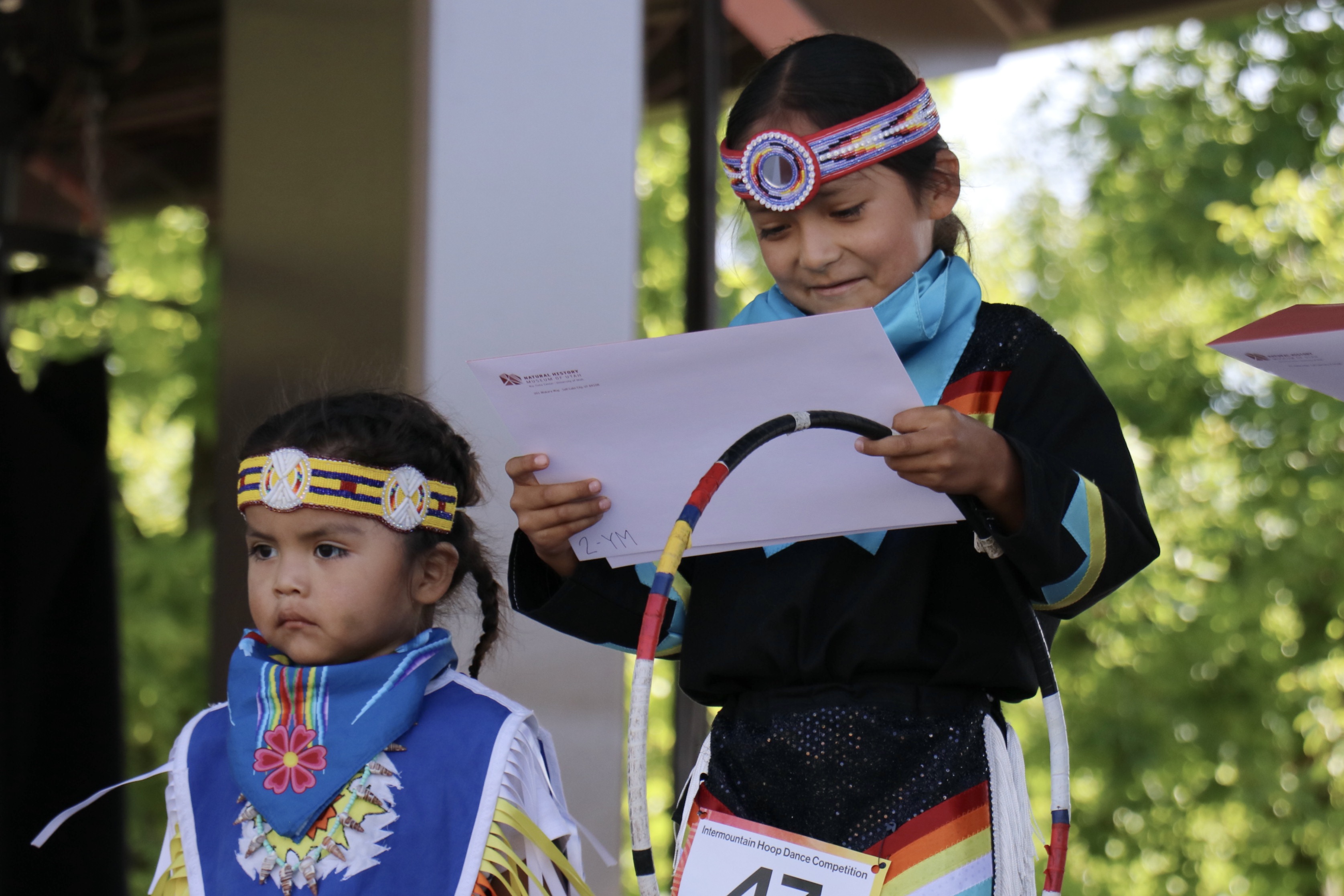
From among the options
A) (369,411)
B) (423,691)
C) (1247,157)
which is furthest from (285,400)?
(1247,157)

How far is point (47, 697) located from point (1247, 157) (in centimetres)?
528

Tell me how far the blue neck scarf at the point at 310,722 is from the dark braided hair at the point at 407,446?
0.55ft

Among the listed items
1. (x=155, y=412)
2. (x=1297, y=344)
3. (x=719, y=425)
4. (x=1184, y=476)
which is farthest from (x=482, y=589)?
(x=155, y=412)

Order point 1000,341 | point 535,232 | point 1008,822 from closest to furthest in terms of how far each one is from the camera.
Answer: point 1008,822 < point 1000,341 < point 535,232

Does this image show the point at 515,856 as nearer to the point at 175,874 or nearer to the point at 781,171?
the point at 175,874

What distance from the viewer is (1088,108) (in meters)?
6.69

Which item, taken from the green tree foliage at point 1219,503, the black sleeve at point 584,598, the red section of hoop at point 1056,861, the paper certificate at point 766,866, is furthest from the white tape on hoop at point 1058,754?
the green tree foliage at point 1219,503

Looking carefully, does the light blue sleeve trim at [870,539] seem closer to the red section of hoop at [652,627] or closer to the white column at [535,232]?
the red section of hoop at [652,627]

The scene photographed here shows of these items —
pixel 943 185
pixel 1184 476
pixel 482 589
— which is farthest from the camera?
pixel 1184 476

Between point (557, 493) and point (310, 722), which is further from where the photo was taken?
point (310, 722)

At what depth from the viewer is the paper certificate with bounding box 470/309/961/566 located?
1.22 meters

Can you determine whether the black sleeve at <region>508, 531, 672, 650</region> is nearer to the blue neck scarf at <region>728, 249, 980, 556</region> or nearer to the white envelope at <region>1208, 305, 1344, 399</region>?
the blue neck scarf at <region>728, 249, 980, 556</region>

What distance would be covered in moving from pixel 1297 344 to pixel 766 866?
2.24 ft

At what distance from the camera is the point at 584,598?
1517 millimetres
